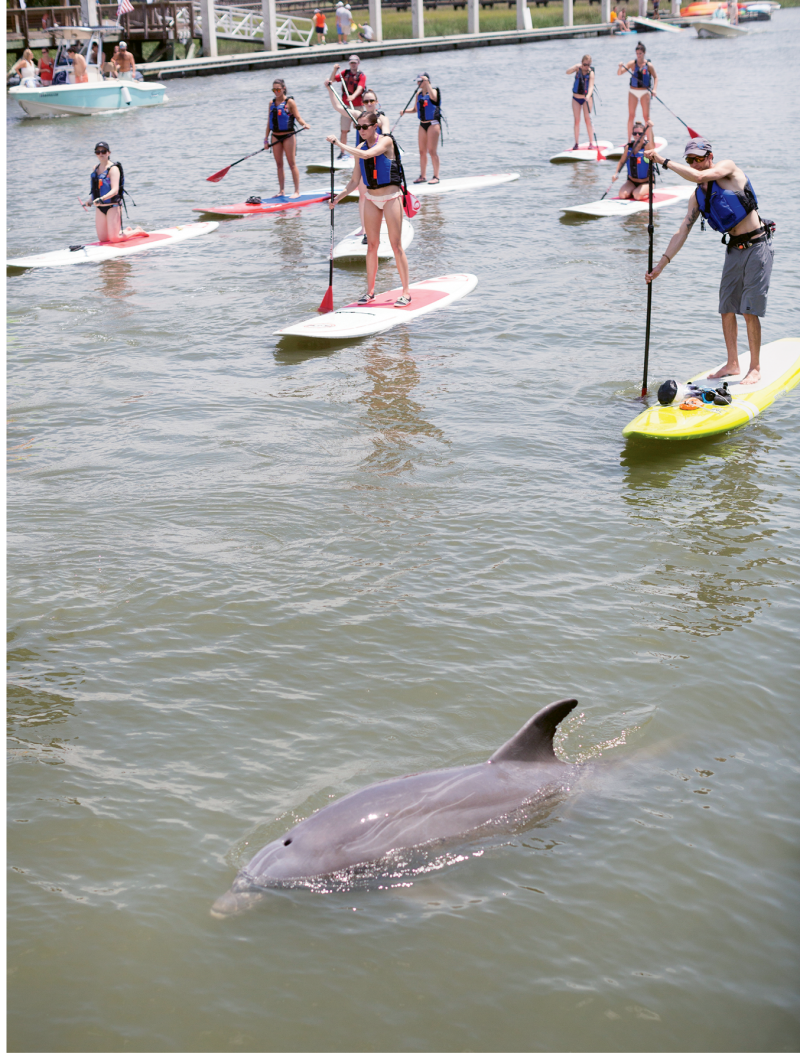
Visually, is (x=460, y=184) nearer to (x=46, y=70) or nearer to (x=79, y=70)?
(x=79, y=70)

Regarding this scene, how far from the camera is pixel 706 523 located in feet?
24.3

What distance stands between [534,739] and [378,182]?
8.58 m

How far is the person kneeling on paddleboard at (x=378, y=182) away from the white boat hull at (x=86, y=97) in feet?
83.3

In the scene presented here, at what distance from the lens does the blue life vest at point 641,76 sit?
20266mm

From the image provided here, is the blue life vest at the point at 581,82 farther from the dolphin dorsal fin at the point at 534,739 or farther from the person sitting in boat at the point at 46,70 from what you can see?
the person sitting in boat at the point at 46,70

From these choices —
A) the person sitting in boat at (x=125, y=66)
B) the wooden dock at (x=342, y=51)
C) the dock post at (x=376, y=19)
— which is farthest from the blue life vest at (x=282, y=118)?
the dock post at (x=376, y=19)

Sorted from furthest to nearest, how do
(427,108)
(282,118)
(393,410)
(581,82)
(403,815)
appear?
(581,82), (427,108), (282,118), (393,410), (403,815)

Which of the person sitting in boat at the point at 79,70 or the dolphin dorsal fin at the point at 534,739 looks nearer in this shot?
the dolphin dorsal fin at the point at 534,739

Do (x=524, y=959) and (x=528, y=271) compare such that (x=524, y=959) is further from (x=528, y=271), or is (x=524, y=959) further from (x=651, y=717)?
(x=528, y=271)

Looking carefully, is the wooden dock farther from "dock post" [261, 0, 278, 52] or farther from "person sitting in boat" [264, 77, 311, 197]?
"person sitting in boat" [264, 77, 311, 197]

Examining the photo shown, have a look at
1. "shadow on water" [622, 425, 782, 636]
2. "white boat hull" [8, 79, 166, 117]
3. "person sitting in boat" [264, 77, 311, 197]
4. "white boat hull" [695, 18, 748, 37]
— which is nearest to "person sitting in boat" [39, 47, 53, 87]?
"white boat hull" [8, 79, 166, 117]

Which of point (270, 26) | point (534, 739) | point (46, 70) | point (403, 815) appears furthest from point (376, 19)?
point (403, 815)

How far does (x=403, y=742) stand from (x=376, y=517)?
267 centimetres

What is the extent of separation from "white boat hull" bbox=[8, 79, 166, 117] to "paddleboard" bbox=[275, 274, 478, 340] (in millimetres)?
25189
